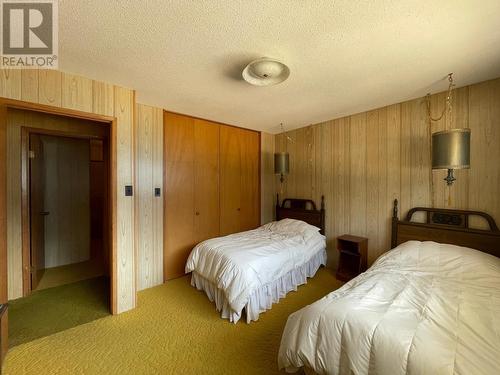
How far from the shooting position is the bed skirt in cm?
230

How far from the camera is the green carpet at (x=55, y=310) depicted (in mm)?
2123

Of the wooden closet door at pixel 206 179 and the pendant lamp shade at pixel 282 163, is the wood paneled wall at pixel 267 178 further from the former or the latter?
the wooden closet door at pixel 206 179

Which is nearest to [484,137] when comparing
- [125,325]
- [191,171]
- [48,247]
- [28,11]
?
[191,171]

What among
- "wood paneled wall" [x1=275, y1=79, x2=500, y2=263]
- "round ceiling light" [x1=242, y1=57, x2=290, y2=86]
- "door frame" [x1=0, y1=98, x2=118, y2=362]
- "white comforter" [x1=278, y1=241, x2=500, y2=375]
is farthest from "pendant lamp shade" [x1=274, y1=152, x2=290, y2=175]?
"door frame" [x1=0, y1=98, x2=118, y2=362]

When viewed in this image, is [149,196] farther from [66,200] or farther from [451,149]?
[451,149]

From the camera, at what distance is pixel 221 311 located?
2.45 meters

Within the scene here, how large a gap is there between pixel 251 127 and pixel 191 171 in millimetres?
1461

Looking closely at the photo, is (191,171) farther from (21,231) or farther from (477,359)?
(477,359)

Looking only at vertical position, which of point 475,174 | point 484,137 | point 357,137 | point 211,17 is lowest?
point 475,174

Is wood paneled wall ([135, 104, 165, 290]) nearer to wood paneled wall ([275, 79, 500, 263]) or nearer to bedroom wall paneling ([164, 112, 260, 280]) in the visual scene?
bedroom wall paneling ([164, 112, 260, 280])

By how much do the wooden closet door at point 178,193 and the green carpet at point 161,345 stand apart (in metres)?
0.82

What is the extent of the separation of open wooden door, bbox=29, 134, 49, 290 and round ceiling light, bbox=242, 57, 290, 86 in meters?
3.07

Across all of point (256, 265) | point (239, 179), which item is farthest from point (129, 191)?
point (239, 179)

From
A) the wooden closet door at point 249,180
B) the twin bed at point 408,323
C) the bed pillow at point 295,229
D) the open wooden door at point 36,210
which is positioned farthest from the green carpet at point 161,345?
the wooden closet door at point 249,180
